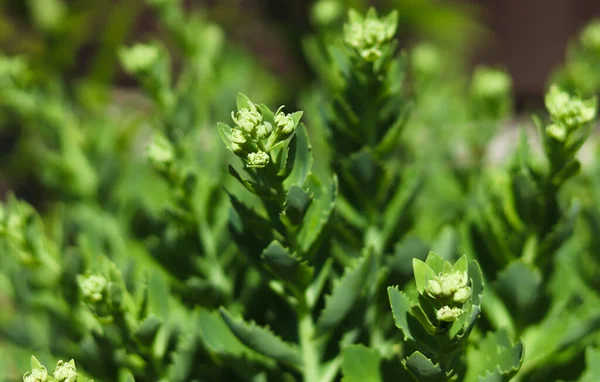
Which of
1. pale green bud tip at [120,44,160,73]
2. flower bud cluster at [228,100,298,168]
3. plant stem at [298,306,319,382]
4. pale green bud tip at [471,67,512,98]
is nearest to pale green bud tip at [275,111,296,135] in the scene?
flower bud cluster at [228,100,298,168]

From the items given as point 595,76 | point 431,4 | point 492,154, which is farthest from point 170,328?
point 431,4

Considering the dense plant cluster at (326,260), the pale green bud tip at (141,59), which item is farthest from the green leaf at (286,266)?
the pale green bud tip at (141,59)

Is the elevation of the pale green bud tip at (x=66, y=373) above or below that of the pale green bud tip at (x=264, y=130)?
below

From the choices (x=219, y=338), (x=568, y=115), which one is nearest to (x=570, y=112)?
(x=568, y=115)

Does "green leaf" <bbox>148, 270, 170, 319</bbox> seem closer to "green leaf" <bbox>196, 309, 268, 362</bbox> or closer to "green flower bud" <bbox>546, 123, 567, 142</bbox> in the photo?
"green leaf" <bbox>196, 309, 268, 362</bbox>

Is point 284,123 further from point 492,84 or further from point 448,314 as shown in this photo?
point 492,84

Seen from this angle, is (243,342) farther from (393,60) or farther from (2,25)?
(2,25)

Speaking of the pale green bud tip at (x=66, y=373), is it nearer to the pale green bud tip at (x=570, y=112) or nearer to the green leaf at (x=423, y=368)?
the green leaf at (x=423, y=368)
